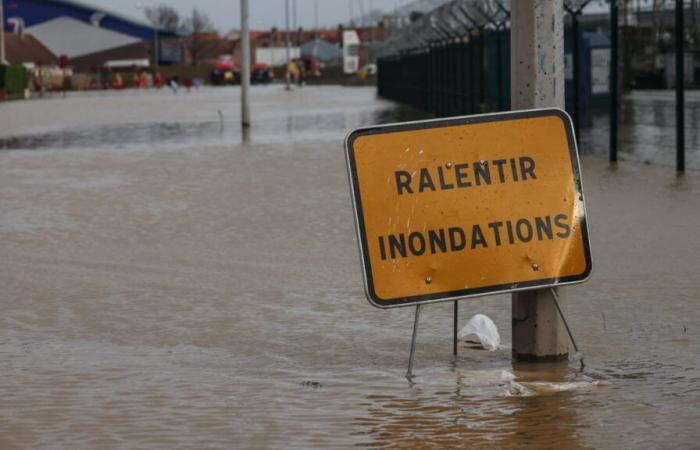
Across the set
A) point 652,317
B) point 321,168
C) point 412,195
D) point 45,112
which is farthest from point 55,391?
point 45,112

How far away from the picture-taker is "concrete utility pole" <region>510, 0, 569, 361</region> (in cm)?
732

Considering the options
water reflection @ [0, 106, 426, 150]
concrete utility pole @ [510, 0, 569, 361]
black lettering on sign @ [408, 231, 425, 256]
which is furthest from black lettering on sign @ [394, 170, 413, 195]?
water reflection @ [0, 106, 426, 150]

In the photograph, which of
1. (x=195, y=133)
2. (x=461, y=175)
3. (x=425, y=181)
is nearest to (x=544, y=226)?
(x=461, y=175)

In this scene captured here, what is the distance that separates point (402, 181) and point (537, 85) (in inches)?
31.5

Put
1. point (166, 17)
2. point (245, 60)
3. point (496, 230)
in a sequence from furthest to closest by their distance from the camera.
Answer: point (166, 17) → point (245, 60) → point (496, 230)

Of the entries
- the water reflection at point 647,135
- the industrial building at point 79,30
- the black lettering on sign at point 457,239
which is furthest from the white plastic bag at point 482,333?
the industrial building at point 79,30

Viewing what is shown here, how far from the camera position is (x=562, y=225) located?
736 centimetres

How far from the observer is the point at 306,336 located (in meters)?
8.56

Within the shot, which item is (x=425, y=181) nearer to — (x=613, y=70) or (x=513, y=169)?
(x=513, y=169)

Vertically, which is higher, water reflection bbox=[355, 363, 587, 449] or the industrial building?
the industrial building

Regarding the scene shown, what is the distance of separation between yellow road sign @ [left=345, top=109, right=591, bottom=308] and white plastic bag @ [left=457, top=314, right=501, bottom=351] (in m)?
0.80

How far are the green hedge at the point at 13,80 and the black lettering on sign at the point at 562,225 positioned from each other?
69099 mm

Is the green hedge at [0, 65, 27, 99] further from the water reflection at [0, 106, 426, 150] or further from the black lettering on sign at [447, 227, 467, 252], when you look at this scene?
the black lettering on sign at [447, 227, 467, 252]

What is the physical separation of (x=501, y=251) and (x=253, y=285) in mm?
3568
